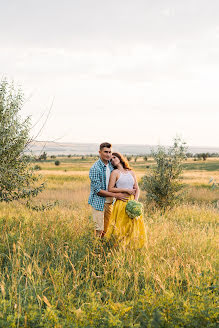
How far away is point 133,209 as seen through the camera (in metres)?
6.66

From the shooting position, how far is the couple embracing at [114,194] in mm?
6941

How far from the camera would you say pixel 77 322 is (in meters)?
3.75

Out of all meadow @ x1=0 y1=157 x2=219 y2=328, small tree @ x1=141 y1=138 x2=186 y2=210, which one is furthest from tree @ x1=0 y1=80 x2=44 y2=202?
small tree @ x1=141 y1=138 x2=186 y2=210

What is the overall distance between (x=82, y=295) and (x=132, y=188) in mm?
3131

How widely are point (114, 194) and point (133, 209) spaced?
0.63 m

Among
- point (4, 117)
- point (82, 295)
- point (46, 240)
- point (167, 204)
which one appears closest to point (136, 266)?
point (82, 295)

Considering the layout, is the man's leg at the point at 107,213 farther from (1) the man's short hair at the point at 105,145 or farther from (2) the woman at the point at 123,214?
(1) the man's short hair at the point at 105,145

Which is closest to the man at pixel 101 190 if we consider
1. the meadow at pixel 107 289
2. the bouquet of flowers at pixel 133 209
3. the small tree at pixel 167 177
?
the bouquet of flowers at pixel 133 209

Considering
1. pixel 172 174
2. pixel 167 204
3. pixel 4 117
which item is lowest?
pixel 167 204

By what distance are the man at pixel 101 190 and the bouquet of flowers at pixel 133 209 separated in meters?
0.32

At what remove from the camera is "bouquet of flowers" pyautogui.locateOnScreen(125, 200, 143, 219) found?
261 inches

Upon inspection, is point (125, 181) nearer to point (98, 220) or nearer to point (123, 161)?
point (123, 161)

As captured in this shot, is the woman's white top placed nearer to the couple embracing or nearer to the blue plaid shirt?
the couple embracing

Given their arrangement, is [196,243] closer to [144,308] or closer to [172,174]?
[144,308]
